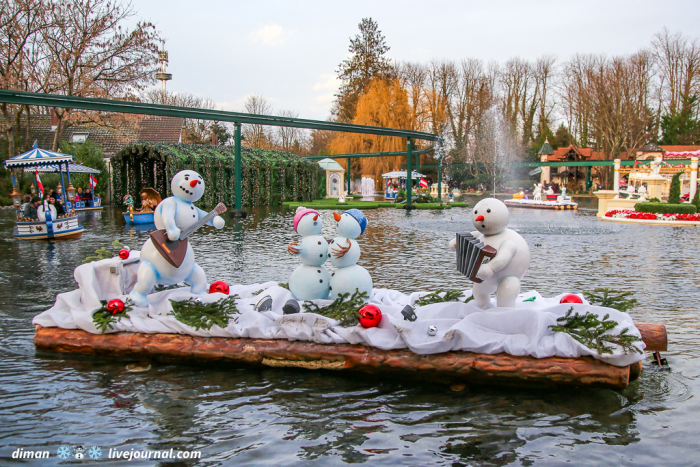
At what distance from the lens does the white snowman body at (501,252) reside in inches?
176

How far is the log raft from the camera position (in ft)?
12.8

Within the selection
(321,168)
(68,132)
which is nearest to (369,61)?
(321,168)

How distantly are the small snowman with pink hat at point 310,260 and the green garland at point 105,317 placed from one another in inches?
66.5

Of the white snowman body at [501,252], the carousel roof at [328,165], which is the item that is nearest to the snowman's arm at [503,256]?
the white snowman body at [501,252]

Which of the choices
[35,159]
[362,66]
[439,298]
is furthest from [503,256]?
[362,66]

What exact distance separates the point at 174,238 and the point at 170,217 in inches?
9.7

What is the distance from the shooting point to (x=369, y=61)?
2143 inches

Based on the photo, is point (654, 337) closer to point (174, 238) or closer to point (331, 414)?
point (331, 414)

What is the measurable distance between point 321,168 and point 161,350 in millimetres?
32634

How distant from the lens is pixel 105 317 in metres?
4.92

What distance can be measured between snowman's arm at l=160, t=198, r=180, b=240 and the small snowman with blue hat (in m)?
1.63

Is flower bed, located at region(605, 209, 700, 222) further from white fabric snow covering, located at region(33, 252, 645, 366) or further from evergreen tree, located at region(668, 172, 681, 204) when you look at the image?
white fabric snow covering, located at region(33, 252, 645, 366)

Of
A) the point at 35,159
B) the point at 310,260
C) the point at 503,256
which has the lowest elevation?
the point at 310,260

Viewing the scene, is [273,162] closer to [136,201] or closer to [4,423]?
[136,201]
